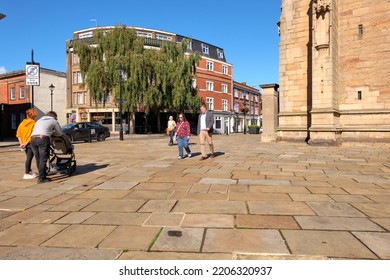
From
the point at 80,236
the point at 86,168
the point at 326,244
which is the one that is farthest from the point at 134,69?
the point at 326,244

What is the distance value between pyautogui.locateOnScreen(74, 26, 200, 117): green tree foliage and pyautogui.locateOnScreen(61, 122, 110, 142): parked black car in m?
A: 10.6

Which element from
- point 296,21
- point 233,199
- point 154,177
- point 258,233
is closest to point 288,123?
point 296,21

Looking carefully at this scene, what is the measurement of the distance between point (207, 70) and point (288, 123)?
34629mm

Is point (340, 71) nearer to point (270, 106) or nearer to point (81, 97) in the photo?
point (270, 106)

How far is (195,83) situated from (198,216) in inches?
1747

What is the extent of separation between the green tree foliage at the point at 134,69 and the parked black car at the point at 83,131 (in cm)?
1059

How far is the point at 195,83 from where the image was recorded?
46.8 meters

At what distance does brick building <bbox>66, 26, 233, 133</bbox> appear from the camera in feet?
138

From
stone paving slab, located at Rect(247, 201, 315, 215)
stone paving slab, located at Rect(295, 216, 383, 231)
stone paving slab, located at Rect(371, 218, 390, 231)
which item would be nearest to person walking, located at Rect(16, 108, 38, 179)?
stone paving slab, located at Rect(247, 201, 315, 215)

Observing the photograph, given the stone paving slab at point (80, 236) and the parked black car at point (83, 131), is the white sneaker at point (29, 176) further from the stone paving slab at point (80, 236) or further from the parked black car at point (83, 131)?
the parked black car at point (83, 131)

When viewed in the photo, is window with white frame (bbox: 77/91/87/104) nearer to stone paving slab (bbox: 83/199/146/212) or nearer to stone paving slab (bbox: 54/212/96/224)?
stone paving slab (bbox: 83/199/146/212)

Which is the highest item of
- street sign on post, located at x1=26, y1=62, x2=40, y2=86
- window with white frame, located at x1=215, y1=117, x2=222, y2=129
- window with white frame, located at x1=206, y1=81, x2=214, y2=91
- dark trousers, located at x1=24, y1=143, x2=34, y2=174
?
window with white frame, located at x1=206, y1=81, x2=214, y2=91

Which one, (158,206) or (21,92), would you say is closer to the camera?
(158,206)

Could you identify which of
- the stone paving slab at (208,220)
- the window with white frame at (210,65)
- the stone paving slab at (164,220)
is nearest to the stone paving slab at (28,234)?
the stone paving slab at (164,220)
